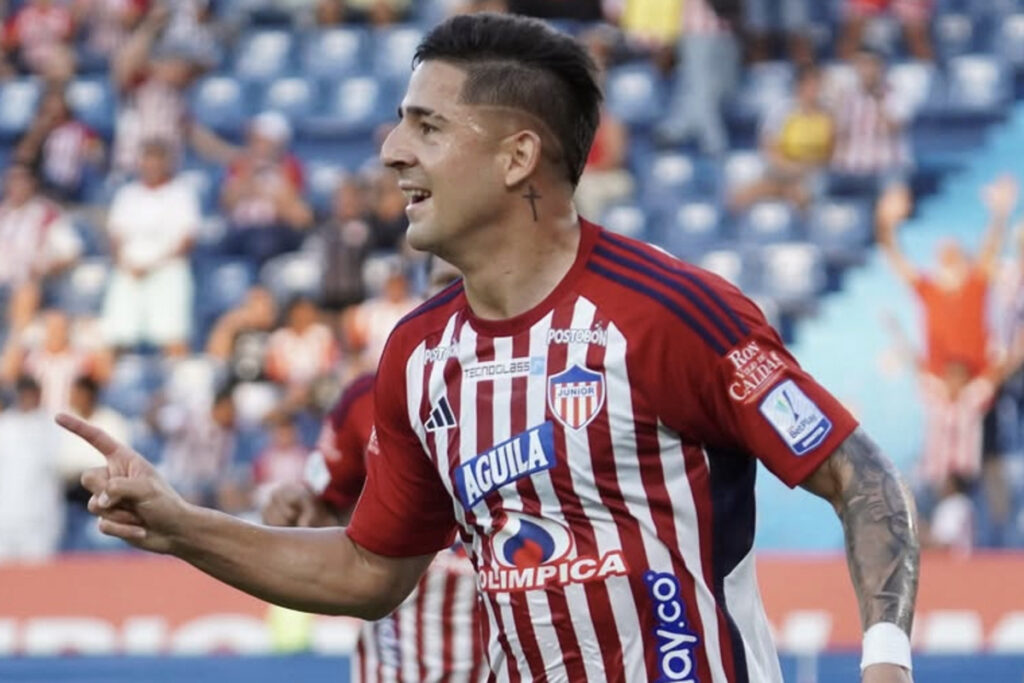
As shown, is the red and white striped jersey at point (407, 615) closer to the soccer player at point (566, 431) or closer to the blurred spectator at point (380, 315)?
the soccer player at point (566, 431)

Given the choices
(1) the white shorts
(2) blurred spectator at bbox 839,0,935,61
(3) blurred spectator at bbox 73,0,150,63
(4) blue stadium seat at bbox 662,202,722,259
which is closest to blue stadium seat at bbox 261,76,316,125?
(3) blurred spectator at bbox 73,0,150,63

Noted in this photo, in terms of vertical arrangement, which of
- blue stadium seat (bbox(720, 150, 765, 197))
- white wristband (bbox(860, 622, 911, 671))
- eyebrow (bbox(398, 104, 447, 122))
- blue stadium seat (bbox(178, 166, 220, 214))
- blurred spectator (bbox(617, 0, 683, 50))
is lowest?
white wristband (bbox(860, 622, 911, 671))

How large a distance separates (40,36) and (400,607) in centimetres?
1069

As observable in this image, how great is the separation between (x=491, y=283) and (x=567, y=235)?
0.54ft

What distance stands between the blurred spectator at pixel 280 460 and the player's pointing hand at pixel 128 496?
804cm

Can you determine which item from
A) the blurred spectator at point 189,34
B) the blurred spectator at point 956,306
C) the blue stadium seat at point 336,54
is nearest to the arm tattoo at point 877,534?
the blurred spectator at point 956,306

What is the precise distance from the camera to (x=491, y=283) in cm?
362

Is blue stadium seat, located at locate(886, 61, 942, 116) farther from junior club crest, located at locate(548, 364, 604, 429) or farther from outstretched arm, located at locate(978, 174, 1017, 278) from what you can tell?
junior club crest, located at locate(548, 364, 604, 429)

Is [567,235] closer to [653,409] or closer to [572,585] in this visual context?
[653,409]

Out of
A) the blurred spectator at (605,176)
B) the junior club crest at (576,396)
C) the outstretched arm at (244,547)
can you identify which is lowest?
the outstretched arm at (244,547)

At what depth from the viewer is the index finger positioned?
3461 millimetres

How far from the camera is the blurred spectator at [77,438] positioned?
465 inches

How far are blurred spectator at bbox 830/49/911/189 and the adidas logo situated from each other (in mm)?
10007

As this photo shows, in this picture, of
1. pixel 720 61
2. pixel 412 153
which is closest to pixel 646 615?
pixel 412 153
